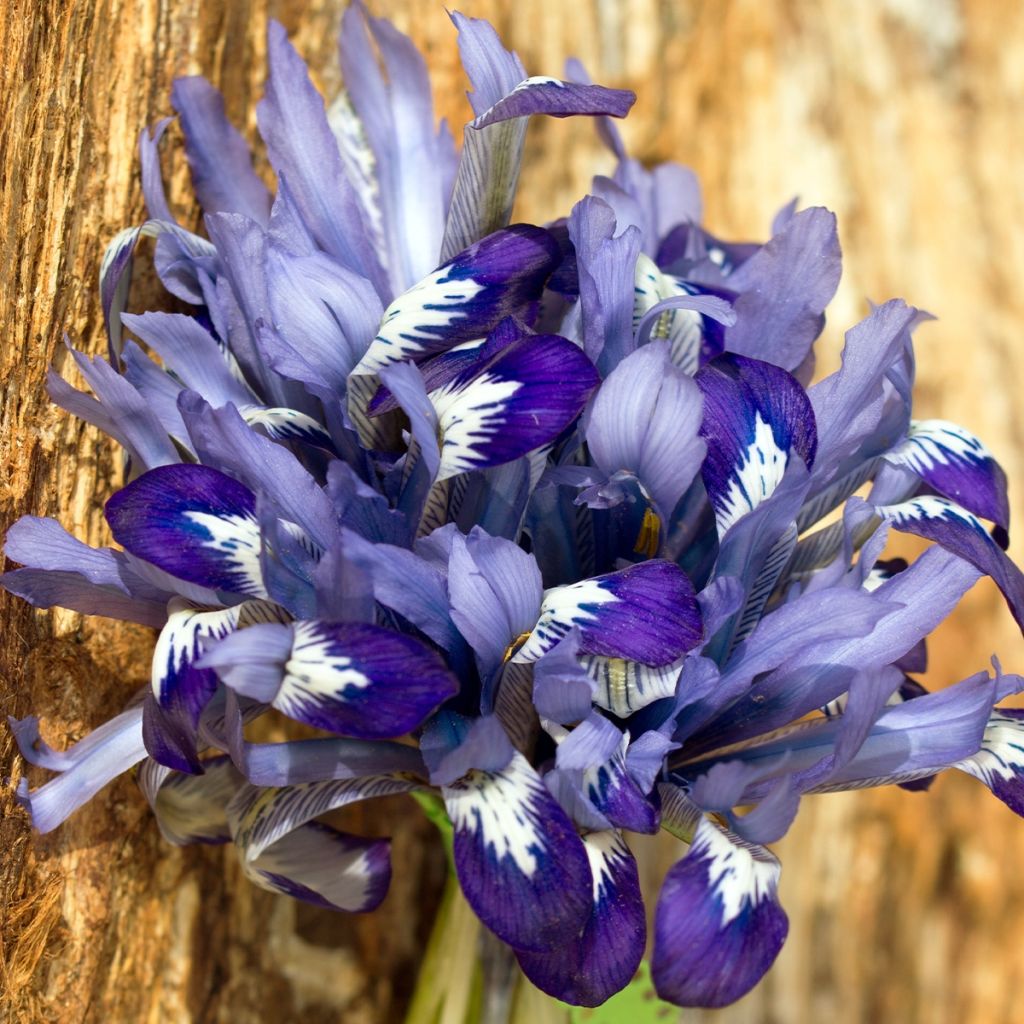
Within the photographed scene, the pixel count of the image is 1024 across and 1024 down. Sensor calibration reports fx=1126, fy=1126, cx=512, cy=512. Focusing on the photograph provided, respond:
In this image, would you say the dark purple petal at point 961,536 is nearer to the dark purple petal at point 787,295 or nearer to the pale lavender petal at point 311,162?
the dark purple petal at point 787,295

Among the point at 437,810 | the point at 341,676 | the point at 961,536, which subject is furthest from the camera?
the point at 437,810

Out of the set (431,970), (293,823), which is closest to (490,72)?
(293,823)

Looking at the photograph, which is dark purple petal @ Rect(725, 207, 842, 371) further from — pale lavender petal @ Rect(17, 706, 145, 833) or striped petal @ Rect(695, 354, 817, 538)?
pale lavender petal @ Rect(17, 706, 145, 833)

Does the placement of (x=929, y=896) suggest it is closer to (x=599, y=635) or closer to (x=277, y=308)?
(x=599, y=635)

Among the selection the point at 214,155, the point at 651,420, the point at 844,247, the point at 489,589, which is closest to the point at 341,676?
the point at 489,589

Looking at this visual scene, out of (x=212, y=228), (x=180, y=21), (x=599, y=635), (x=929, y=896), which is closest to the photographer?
(x=599, y=635)

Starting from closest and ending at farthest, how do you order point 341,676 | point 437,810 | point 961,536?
point 341,676 < point 961,536 < point 437,810

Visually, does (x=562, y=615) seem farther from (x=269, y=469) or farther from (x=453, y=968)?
(x=453, y=968)
